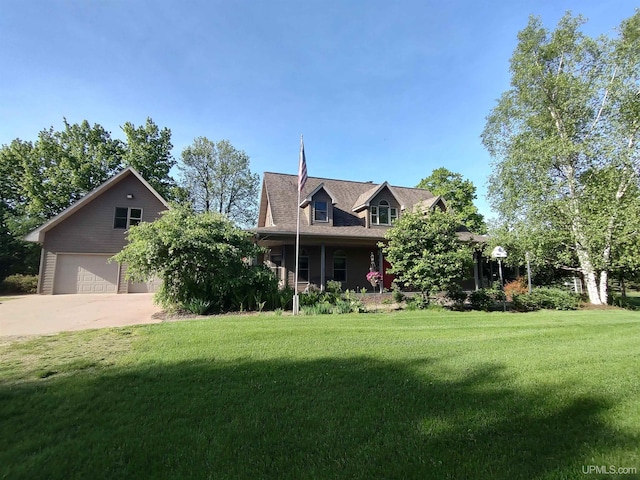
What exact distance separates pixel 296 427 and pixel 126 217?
20085mm

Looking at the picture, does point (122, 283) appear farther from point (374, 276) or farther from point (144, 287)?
point (374, 276)

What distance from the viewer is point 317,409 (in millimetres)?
3209

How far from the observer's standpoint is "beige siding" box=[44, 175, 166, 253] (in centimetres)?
1775

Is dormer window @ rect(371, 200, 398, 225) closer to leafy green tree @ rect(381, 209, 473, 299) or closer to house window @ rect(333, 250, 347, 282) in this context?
house window @ rect(333, 250, 347, 282)

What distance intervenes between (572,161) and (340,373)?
710 inches

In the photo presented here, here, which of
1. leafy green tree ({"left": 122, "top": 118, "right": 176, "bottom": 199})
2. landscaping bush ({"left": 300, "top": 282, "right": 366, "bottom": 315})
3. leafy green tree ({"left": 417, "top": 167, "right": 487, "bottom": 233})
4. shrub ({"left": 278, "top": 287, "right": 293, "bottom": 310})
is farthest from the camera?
leafy green tree ({"left": 417, "top": 167, "right": 487, "bottom": 233})

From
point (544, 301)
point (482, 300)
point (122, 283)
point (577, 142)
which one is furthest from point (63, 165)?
point (577, 142)

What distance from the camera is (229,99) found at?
13.6 metres

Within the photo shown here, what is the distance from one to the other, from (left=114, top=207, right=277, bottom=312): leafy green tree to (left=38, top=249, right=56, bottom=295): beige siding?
34.4ft

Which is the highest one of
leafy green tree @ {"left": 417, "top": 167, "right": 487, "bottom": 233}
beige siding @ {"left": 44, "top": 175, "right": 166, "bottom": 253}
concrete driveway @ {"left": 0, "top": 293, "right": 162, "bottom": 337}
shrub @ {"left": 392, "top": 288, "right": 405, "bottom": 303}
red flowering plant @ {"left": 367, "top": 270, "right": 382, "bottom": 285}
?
leafy green tree @ {"left": 417, "top": 167, "right": 487, "bottom": 233}

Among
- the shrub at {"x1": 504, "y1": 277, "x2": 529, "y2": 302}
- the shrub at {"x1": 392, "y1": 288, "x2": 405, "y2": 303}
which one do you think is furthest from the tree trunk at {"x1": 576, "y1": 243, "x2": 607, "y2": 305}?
the shrub at {"x1": 392, "y1": 288, "x2": 405, "y2": 303}

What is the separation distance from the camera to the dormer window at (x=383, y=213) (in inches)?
723

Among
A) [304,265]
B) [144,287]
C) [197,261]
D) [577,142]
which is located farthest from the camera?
[144,287]

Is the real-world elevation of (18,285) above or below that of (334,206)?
below
